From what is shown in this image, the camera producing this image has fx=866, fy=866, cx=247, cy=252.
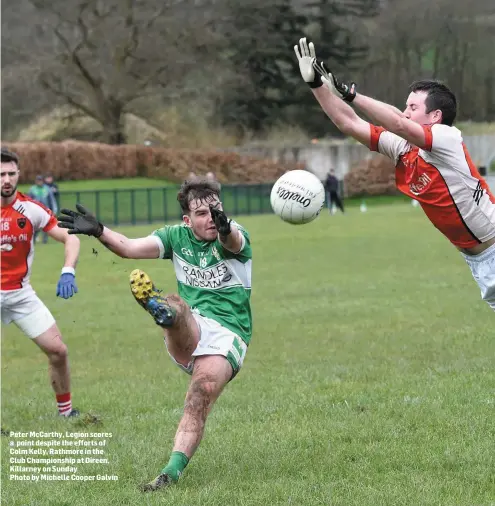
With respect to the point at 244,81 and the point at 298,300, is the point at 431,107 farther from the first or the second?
the point at 244,81

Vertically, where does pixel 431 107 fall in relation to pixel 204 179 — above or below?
above

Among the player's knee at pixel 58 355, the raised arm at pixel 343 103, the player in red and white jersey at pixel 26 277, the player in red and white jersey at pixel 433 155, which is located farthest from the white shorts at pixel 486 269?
the player's knee at pixel 58 355

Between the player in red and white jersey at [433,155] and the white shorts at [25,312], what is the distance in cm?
381

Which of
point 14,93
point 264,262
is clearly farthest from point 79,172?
point 264,262

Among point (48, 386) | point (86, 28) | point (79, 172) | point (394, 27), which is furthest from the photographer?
point (394, 27)

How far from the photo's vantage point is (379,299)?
1512 centimetres

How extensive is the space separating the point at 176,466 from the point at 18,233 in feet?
11.8

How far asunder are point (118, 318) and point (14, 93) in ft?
134

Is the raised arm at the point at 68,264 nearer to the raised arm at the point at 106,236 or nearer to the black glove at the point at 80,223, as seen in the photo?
the raised arm at the point at 106,236

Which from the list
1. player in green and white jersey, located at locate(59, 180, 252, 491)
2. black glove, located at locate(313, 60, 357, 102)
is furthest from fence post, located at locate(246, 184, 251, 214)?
black glove, located at locate(313, 60, 357, 102)

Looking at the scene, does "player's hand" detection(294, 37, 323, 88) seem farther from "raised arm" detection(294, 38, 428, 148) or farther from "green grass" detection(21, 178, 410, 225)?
"green grass" detection(21, 178, 410, 225)

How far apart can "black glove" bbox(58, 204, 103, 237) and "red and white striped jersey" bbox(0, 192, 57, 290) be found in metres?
2.59

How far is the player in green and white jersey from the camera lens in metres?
5.52

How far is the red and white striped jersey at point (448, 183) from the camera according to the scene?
580cm
